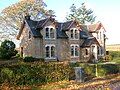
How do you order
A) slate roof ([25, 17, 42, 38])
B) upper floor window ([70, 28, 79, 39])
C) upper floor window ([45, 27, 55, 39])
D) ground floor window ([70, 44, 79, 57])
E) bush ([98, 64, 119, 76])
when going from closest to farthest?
bush ([98, 64, 119, 76]) → slate roof ([25, 17, 42, 38]) → upper floor window ([45, 27, 55, 39]) → upper floor window ([70, 28, 79, 39]) → ground floor window ([70, 44, 79, 57])

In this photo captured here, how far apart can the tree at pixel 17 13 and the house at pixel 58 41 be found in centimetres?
1334

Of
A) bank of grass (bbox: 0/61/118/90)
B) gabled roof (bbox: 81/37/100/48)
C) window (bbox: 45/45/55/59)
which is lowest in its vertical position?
bank of grass (bbox: 0/61/118/90)

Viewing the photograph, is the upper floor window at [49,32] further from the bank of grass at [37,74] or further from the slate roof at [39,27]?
the bank of grass at [37,74]

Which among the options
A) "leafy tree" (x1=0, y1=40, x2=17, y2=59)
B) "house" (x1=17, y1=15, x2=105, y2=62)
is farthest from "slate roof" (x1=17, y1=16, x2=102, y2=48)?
"leafy tree" (x1=0, y1=40, x2=17, y2=59)

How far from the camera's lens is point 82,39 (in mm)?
55719

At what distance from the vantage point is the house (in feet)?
162

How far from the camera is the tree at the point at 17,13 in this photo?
6800 cm

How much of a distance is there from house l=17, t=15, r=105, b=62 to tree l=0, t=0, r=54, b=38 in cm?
1334

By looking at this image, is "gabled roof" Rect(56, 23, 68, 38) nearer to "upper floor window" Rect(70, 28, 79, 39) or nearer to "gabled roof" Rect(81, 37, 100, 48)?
"upper floor window" Rect(70, 28, 79, 39)

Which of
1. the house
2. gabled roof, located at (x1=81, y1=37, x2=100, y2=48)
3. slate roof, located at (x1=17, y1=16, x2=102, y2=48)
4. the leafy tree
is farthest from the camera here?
gabled roof, located at (x1=81, y1=37, x2=100, y2=48)

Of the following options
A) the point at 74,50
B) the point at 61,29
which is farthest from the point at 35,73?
the point at 74,50

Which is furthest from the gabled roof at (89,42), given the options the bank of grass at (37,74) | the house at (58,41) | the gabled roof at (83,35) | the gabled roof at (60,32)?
the bank of grass at (37,74)

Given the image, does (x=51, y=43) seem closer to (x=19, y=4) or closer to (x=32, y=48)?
(x=32, y=48)

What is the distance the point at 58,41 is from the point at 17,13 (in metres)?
20.0
